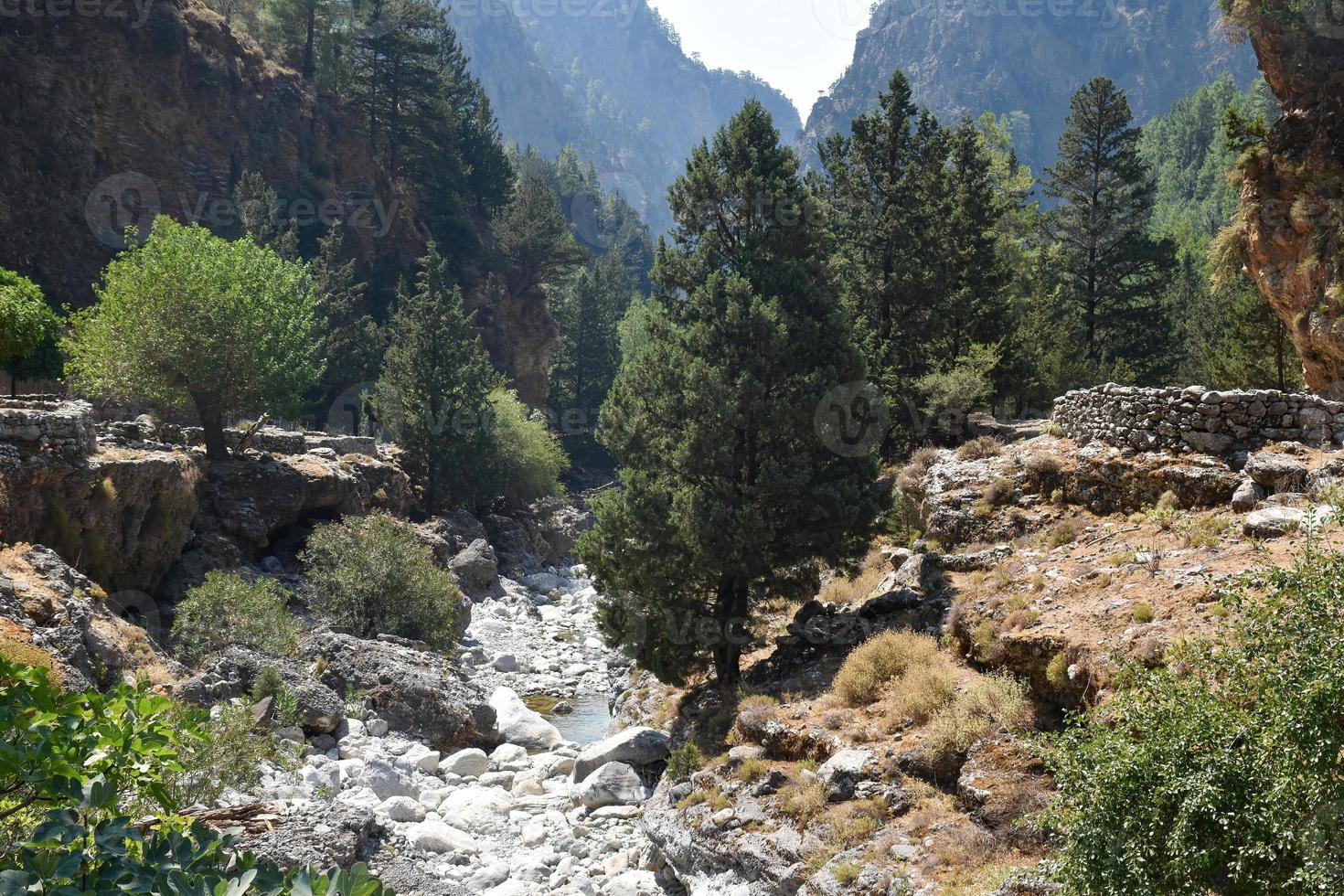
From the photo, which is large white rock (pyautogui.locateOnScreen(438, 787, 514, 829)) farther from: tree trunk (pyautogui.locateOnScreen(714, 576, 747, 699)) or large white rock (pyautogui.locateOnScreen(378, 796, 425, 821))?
tree trunk (pyautogui.locateOnScreen(714, 576, 747, 699))

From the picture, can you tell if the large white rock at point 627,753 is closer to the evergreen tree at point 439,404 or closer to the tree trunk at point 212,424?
the tree trunk at point 212,424

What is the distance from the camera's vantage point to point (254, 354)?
97.4 feet

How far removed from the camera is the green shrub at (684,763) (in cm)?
1579

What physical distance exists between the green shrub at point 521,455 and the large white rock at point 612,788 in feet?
99.8

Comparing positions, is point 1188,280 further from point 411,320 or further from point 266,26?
point 266,26

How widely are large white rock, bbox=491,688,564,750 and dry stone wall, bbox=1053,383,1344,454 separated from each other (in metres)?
13.8

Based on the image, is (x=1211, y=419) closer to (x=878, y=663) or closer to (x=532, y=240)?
(x=878, y=663)

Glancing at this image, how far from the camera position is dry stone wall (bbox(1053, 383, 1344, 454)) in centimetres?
1512

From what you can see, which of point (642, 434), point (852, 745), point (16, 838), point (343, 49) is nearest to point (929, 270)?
point (642, 434)

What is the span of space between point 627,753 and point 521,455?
1261 inches

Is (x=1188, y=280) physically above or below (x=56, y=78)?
below

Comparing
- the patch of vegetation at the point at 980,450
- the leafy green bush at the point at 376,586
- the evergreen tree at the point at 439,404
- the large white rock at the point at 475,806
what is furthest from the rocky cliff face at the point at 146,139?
the patch of vegetation at the point at 980,450

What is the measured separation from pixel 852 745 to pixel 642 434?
861 centimetres

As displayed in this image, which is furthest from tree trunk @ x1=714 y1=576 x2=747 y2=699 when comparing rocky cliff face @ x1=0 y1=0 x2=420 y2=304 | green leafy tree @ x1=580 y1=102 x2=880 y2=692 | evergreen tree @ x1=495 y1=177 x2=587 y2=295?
evergreen tree @ x1=495 y1=177 x2=587 y2=295
